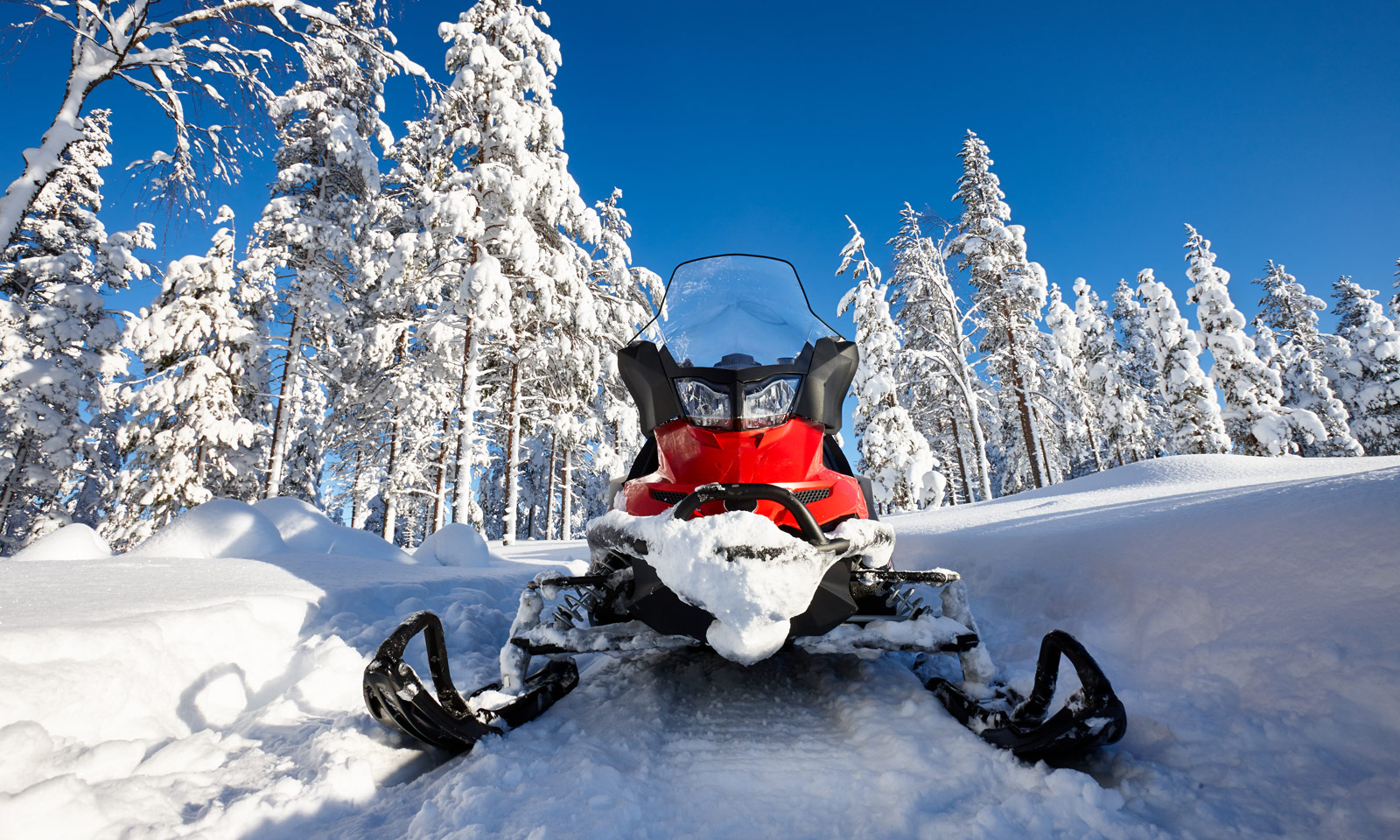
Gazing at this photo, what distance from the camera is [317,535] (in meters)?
5.68

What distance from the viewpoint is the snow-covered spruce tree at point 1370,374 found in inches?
899

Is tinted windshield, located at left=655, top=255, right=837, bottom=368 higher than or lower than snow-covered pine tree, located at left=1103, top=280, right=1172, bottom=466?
lower

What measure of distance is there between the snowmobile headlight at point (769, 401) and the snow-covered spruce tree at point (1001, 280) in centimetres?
1694

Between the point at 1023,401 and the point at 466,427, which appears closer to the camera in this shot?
the point at 466,427

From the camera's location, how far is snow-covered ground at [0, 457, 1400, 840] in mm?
1436

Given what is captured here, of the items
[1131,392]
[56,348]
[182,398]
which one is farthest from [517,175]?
[1131,392]

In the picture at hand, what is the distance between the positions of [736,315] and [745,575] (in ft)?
5.80

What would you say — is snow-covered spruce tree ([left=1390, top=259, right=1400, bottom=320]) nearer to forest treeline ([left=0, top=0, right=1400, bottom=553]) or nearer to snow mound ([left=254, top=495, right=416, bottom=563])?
forest treeline ([left=0, top=0, right=1400, bottom=553])

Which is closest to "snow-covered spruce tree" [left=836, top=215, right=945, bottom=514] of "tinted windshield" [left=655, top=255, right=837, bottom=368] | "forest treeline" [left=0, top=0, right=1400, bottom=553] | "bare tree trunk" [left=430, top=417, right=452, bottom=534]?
"forest treeline" [left=0, top=0, right=1400, bottom=553]

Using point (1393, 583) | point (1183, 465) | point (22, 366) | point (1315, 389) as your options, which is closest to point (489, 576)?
point (1393, 583)

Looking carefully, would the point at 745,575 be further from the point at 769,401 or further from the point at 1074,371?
the point at 1074,371

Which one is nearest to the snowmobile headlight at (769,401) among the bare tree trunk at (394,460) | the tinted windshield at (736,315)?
the tinted windshield at (736,315)

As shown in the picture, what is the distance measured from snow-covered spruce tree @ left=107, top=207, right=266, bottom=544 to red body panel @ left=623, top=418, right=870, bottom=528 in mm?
15967

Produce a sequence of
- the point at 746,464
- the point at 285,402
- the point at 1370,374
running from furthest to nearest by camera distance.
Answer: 1. the point at 1370,374
2. the point at 285,402
3. the point at 746,464
